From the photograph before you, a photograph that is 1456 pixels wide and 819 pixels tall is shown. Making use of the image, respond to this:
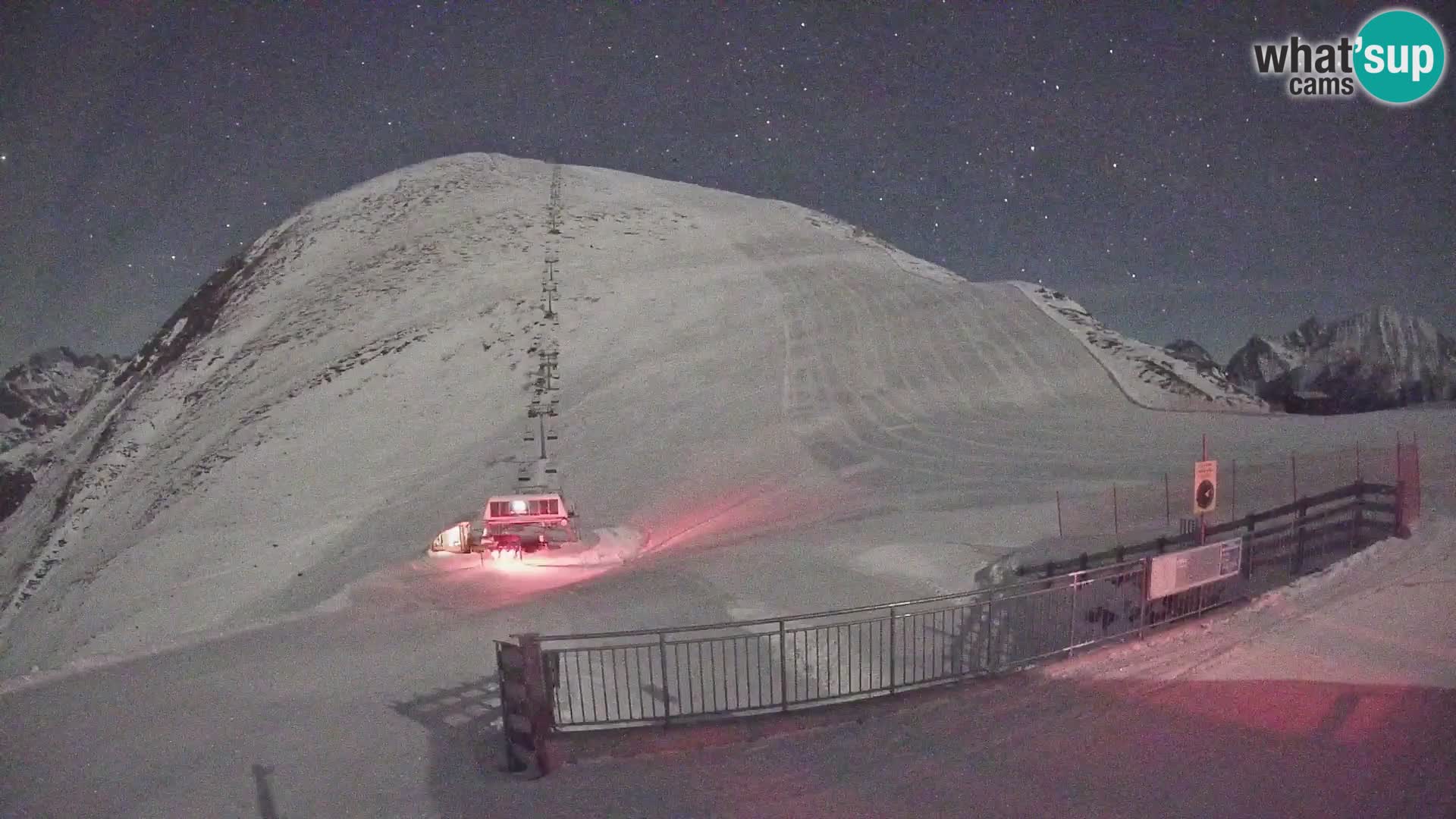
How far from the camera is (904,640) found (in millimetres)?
8164

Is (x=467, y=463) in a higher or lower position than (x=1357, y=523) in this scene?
higher

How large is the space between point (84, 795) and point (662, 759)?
16.6ft

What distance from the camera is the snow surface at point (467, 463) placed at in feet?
30.7

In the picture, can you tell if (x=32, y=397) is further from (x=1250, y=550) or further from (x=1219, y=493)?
(x=1250, y=550)

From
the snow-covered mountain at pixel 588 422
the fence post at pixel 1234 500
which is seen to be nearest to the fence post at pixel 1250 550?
the snow-covered mountain at pixel 588 422

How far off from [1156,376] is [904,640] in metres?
40.8

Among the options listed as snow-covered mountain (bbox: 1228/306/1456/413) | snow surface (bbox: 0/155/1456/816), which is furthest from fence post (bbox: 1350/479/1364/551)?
snow-covered mountain (bbox: 1228/306/1456/413)

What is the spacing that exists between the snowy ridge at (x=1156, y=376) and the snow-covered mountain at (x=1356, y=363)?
20.1 m

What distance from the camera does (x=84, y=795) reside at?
7379 millimetres

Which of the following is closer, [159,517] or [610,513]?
[610,513]

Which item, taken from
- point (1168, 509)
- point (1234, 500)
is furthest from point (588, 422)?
point (1234, 500)

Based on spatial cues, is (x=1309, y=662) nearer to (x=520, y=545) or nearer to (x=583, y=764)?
(x=583, y=764)

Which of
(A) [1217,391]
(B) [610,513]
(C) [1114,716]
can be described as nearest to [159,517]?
(B) [610,513]

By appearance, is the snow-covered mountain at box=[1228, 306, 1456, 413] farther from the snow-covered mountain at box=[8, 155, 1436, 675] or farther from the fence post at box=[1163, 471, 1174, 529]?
the fence post at box=[1163, 471, 1174, 529]
